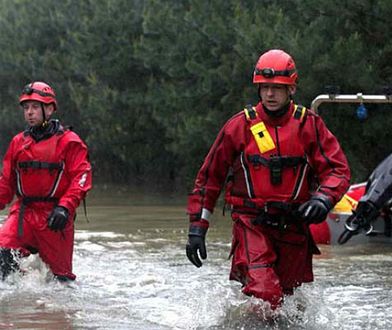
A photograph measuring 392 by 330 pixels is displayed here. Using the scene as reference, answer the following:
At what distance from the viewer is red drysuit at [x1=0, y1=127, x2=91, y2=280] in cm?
948

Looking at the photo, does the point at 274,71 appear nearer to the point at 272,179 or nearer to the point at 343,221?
the point at 272,179

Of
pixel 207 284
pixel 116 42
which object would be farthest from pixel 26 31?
pixel 207 284

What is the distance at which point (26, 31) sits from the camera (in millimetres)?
33844

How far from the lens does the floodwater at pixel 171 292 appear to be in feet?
25.1

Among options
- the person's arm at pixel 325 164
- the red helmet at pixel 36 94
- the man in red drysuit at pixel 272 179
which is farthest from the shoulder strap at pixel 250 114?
the red helmet at pixel 36 94

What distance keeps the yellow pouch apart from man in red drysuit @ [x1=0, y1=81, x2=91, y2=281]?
2.59m

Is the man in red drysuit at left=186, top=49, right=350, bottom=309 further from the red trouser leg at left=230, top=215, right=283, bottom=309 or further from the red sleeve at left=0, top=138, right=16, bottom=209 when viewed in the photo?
the red sleeve at left=0, top=138, right=16, bottom=209

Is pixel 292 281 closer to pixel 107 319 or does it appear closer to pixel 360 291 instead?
pixel 107 319

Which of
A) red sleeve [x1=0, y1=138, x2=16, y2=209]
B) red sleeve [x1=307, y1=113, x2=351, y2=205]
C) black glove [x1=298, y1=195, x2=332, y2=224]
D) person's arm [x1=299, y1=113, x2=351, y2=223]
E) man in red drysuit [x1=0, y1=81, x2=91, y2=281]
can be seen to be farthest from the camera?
red sleeve [x1=0, y1=138, x2=16, y2=209]

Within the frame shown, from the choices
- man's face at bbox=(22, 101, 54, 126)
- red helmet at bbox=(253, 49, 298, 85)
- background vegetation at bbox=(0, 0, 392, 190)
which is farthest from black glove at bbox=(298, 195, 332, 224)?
background vegetation at bbox=(0, 0, 392, 190)

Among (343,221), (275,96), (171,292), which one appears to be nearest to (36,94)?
(171,292)

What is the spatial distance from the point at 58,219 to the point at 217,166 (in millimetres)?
2219

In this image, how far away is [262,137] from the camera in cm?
719

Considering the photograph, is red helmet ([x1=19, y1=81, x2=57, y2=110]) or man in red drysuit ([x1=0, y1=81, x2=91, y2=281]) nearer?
man in red drysuit ([x1=0, y1=81, x2=91, y2=281])
